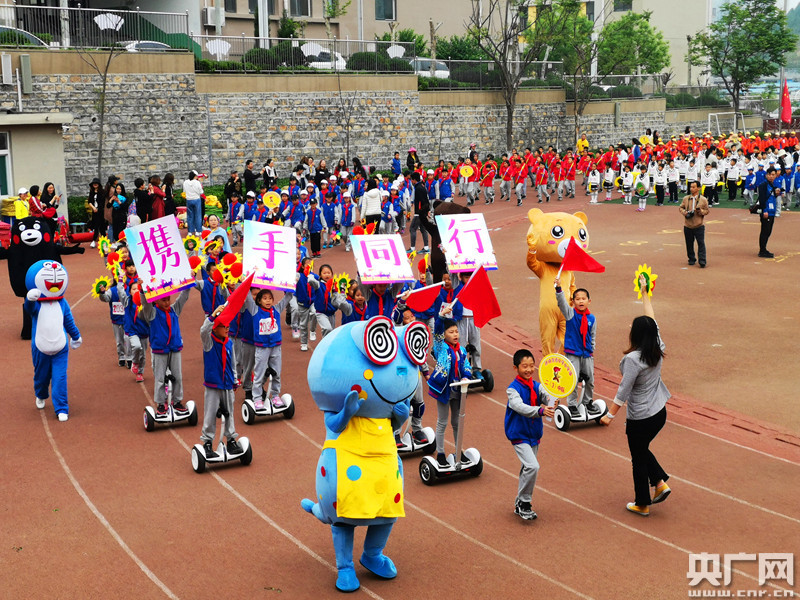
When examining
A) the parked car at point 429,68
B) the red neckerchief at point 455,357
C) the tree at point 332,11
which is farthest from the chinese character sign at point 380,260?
the tree at point 332,11

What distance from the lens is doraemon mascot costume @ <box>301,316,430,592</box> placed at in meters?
7.45

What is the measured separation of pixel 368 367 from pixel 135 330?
6893 millimetres

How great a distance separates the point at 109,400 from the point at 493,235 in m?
15.6

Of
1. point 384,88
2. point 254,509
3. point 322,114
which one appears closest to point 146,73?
point 322,114

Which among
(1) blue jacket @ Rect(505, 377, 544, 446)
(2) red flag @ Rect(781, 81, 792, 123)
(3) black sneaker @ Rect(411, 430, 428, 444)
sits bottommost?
→ (3) black sneaker @ Rect(411, 430, 428, 444)

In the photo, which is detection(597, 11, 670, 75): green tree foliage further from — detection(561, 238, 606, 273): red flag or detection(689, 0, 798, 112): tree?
detection(561, 238, 606, 273): red flag

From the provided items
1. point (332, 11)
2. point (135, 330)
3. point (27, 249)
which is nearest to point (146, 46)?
point (27, 249)

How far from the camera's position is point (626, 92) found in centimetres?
5194

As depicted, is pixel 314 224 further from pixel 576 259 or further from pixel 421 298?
pixel 421 298

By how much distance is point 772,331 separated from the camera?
15.8m

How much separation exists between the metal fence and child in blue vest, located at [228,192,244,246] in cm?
866

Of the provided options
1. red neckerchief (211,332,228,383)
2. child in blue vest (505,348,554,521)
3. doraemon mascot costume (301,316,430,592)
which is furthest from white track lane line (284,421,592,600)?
red neckerchief (211,332,228,383)

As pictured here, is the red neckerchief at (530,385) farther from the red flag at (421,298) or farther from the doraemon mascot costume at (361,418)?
the doraemon mascot costume at (361,418)

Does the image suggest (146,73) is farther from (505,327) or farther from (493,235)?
(505,327)
